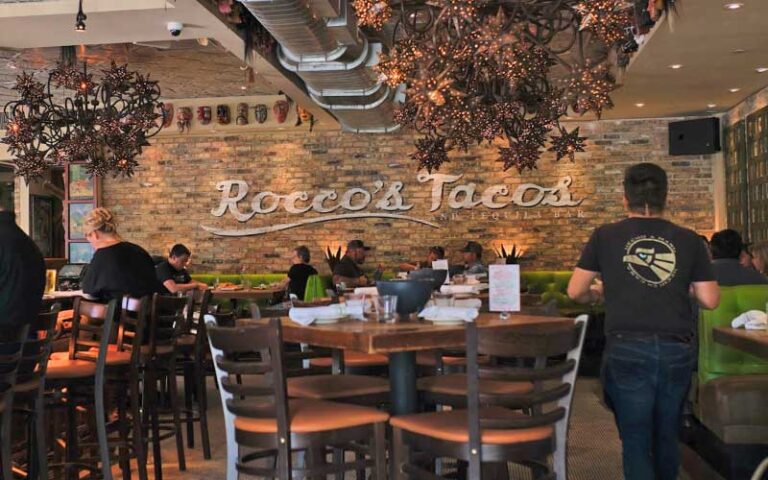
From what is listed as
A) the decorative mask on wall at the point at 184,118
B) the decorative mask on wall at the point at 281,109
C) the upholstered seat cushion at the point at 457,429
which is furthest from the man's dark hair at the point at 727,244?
the decorative mask on wall at the point at 184,118

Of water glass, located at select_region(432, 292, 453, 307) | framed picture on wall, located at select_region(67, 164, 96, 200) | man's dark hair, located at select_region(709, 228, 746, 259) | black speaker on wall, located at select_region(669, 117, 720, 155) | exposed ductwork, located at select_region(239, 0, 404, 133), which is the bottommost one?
water glass, located at select_region(432, 292, 453, 307)

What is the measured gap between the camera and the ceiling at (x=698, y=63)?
7035mm

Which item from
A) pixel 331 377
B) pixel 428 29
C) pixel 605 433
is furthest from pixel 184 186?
pixel 331 377

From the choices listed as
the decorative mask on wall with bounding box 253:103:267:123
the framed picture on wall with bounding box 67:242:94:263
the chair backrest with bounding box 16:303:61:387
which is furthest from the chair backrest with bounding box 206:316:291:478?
the framed picture on wall with bounding box 67:242:94:263

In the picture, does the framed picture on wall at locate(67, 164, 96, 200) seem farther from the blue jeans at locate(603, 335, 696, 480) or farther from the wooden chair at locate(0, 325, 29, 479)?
the blue jeans at locate(603, 335, 696, 480)

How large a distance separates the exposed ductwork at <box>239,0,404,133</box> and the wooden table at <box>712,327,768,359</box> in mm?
3828

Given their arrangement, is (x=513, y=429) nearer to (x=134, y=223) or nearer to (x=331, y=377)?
(x=331, y=377)

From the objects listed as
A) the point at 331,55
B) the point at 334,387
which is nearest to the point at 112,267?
the point at 334,387

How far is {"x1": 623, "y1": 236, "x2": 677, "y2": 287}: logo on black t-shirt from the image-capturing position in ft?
10.9

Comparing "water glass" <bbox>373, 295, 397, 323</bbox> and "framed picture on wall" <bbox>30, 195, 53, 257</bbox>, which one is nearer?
"water glass" <bbox>373, 295, 397, 323</bbox>

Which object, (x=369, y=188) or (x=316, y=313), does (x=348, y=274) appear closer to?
(x=369, y=188)

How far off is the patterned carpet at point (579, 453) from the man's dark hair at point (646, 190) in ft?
7.19

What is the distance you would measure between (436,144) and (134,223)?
624 cm

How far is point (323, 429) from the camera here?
2928 mm
